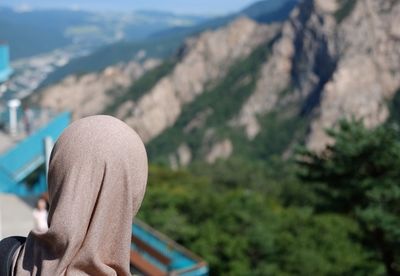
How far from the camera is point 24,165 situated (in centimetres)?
1238

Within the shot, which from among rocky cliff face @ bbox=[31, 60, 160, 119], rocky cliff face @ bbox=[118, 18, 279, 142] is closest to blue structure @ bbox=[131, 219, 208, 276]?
rocky cliff face @ bbox=[118, 18, 279, 142]

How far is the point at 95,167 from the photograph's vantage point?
75.7 inches

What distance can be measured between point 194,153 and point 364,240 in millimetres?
110408

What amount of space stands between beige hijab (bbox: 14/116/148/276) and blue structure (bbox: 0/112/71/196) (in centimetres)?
1015

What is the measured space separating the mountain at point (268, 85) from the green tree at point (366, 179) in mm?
87470

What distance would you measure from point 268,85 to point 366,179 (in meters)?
128

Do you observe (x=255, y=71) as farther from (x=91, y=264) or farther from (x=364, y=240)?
(x=91, y=264)

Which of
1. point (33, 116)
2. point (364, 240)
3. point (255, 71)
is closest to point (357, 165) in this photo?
point (364, 240)

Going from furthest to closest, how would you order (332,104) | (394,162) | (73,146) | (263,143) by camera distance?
(263,143)
(332,104)
(394,162)
(73,146)

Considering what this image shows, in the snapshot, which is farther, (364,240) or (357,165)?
(364,240)

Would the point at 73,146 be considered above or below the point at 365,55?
above

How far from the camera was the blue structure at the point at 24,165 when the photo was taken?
40.0ft

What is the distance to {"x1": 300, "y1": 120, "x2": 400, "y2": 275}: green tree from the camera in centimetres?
1193

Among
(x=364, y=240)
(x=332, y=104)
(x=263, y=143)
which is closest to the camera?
(x=364, y=240)
